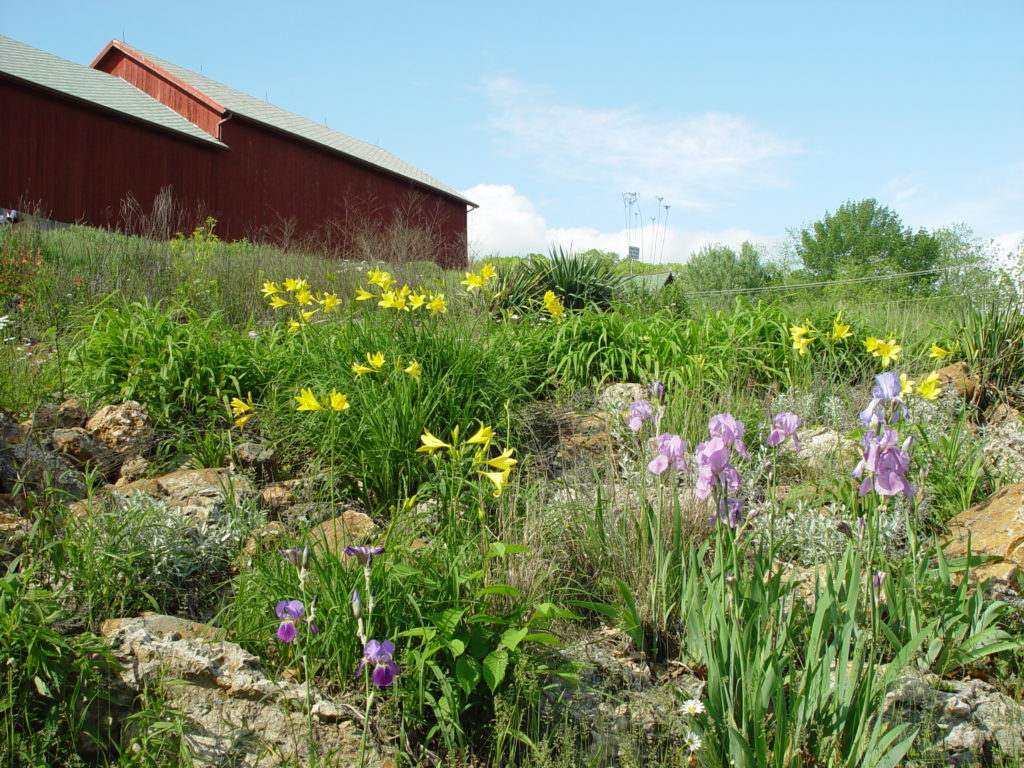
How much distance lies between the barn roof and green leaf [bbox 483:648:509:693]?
65.7 ft

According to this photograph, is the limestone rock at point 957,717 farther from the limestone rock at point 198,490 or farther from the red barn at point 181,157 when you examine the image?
the red barn at point 181,157

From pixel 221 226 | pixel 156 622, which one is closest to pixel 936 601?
pixel 156 622

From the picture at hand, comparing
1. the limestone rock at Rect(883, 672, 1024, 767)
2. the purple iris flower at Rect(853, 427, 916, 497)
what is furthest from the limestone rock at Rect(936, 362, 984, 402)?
the purple iris flower at Rect(853, 427, 916, 497)

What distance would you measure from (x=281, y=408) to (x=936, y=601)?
10.6 ft

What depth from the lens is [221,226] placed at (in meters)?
18.8

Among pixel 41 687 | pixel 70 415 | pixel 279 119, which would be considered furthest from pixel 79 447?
pixel 279 119

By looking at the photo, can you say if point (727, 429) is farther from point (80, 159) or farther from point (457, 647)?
point (80, 159)

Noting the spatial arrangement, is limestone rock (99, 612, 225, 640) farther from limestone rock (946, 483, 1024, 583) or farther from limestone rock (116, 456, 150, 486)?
limestone rock (946, 483, 1024, 583)

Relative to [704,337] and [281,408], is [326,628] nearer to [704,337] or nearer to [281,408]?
[281,408]

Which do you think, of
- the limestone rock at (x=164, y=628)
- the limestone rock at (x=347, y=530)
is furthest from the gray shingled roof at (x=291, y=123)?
the limestone rock at (x=164, y=628)

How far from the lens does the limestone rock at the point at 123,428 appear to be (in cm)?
387

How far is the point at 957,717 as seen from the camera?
219cm

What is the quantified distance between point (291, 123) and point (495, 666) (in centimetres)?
2408

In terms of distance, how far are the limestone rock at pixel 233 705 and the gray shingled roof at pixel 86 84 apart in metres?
16.4
